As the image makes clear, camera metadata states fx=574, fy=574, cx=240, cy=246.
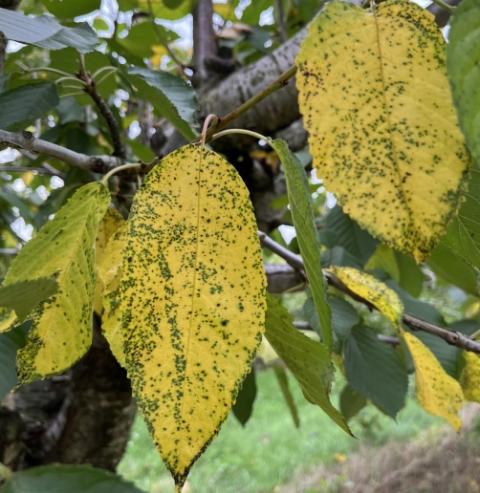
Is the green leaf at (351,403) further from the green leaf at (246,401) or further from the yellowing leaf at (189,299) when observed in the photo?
the yellowing leaf at (189,299)

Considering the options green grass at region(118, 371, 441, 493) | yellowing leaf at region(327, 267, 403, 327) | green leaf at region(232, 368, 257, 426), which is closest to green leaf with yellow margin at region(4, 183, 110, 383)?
yellowing leaf at region(327, 267, 403, 327)

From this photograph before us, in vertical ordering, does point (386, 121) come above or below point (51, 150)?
above

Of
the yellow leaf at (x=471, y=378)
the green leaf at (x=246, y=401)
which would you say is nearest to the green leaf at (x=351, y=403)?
the green leaf at (x=246, y=401)

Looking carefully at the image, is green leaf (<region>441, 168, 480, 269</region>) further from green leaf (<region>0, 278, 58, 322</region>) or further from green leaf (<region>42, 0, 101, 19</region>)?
green leaf (<region>42, 0, 101, 19</region>)

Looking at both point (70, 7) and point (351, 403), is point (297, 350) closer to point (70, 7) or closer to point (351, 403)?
point (70, 7)

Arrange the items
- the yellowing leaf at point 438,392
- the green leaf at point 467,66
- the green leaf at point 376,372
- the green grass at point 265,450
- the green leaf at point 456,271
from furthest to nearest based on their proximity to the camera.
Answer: the green grass at point 265,450 → the green leaf at point 456,271 → the green leaf at point 376,372 → the yellowing leaf at point 438,392 → the green leaf at point 467,66

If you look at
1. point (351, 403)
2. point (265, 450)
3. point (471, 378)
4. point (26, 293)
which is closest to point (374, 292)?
point (471, 378)
